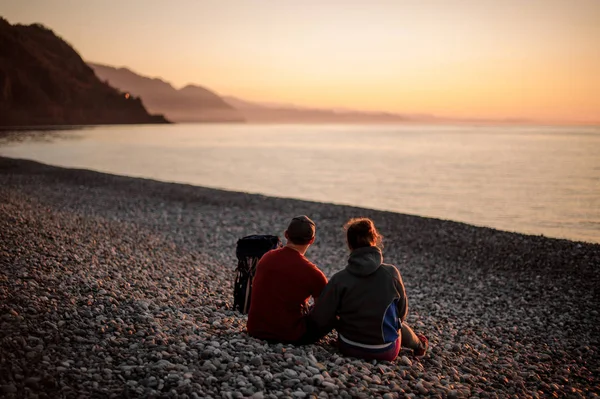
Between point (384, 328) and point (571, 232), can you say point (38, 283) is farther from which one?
point (571, 232)

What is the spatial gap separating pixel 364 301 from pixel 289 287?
0.97 meters

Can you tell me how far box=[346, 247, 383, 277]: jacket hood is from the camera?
5512mm

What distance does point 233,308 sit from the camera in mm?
8047

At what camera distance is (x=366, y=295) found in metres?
5.61

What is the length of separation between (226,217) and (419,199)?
16.5 metres

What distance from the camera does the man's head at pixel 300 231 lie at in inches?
224

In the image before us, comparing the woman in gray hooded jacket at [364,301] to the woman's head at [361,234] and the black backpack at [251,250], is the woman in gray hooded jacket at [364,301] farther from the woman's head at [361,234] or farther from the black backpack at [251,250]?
the black backpack at [251,250]

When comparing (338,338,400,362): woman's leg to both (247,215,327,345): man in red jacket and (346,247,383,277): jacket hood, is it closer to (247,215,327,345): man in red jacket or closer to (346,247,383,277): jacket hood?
(247,215,327,345): man in red jacket

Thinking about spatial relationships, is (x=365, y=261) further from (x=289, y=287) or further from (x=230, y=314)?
(x=230, y=314)

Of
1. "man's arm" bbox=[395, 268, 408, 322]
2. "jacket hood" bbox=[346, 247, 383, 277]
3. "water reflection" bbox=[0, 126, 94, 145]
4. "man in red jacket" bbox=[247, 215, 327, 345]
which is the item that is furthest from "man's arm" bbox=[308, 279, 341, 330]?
"water reflection" bbox=[0, 126, 94, 145]

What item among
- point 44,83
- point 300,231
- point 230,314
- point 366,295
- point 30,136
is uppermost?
point 44,83

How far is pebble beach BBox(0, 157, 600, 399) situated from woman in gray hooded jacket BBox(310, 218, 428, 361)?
0.27 m

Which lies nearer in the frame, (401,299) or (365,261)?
(365,261)

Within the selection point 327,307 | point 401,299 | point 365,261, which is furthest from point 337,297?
point 401,299
